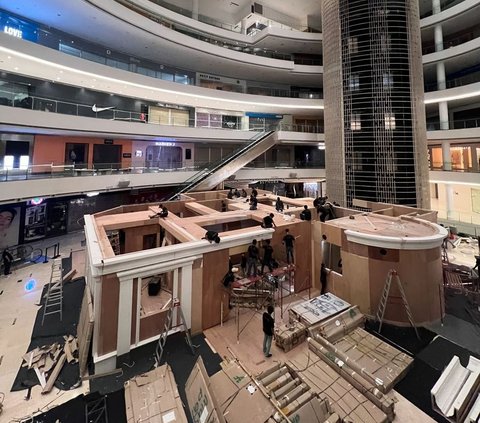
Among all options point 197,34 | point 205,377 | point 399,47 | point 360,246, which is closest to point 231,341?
point 205,377

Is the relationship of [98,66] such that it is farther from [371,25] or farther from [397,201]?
[397,201]

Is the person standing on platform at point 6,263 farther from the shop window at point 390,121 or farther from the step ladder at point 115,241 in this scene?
the shop window at point 390,121

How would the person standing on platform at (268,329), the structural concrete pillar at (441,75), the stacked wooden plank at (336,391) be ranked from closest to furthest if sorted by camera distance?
the stacked wooden plank at (336,391)
the person standing on platform at (268,329)
the structural concrete pillar at (441,75)

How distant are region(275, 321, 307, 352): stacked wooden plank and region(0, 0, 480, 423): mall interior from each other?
0.20 feet

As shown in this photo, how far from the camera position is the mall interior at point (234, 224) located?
16.7 feet

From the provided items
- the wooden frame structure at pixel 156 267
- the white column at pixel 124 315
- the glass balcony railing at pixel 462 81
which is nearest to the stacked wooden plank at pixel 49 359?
the wooden frame structure at pixel 156 267

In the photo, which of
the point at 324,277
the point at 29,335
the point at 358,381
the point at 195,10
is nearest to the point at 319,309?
the point at 324,277

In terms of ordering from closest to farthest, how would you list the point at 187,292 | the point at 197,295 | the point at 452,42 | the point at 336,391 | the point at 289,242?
the point at 336,391
the point at 187,292
the point at 197,295
the point at 289,242
the point at 452,42

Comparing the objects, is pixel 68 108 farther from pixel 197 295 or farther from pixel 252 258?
pixel 252 258

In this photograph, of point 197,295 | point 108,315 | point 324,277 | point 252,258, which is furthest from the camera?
point 324,277

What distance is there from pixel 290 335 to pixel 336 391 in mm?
1663

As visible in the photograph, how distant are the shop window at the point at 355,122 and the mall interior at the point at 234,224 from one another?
80 millimetres

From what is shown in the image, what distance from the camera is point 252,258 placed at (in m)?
8.00

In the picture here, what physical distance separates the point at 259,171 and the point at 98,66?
13949 mm
